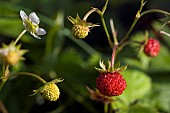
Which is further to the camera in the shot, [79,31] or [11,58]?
[79,31]

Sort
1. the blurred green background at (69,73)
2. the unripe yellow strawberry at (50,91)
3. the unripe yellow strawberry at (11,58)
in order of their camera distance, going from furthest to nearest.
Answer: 1. the blurred green background at (69,73)
2. the unripe yellow strawberry at (50,91)
3. the unripe yellow strawberry at (11,58)

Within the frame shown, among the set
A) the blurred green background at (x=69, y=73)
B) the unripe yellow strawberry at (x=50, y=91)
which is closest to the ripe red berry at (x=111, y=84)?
the unripe yellow strawberry at (x=50, y=91)

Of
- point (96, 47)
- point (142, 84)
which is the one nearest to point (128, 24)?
point (96, 47)

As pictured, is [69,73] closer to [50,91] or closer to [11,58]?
[50,91]

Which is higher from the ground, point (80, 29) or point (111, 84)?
point (80, 29)

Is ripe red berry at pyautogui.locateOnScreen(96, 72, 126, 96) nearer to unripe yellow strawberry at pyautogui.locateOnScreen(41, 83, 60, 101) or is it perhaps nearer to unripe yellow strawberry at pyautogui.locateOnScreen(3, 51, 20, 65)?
unripe yellow strawberry at pyautogui.locateOnScreen(41, 83, 60, 101)

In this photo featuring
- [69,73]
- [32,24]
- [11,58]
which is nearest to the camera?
[11,58]

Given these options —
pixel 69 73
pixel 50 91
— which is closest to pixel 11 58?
pixel 50 91

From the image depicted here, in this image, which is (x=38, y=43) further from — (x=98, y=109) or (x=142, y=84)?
(x=142, y=84)

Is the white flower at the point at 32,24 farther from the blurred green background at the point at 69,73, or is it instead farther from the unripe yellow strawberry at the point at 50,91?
the blurred green background at the point at 69,73
